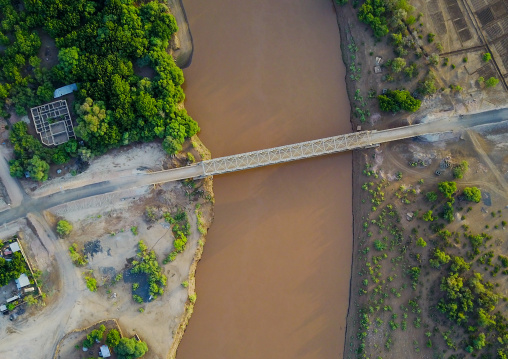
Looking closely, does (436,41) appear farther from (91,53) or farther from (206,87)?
(91,53)

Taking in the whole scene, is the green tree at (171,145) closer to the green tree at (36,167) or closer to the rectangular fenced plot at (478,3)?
the green tree at (36,167)

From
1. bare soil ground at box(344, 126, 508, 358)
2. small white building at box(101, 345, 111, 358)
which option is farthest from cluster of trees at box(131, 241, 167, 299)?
bare soil ground at box(344, 126, 508, 358)

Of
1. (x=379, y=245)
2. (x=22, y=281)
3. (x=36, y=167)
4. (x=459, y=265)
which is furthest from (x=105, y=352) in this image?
(x=459, y=265)

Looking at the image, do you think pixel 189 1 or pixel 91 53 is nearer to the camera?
pixel 91 53

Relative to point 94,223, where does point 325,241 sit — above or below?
below

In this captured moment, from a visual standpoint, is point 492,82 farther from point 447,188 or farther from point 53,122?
point 53,122

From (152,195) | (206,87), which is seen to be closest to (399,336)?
(152,195)

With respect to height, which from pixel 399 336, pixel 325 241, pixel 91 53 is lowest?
pixel 399 336
